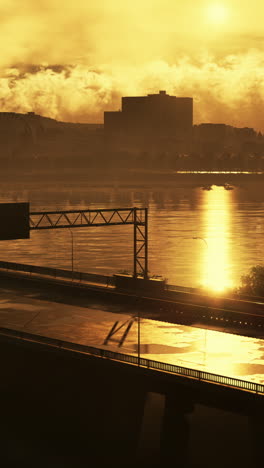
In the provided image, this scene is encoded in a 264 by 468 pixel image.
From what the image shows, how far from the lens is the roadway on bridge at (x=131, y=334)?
59750 mm

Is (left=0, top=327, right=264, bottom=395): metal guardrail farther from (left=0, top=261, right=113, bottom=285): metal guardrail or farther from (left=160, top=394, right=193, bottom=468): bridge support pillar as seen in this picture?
(left=0, top=261, right=113, bottom=285): metal guardrail

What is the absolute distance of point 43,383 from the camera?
56.2 metres

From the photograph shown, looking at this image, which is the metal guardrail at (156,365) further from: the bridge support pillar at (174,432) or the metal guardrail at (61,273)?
the metal guardrail at (61,273)

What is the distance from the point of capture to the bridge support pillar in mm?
47719

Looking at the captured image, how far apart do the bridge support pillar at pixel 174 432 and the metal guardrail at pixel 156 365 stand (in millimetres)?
1576

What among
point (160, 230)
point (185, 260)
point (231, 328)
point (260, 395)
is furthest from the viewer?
point (160, 230)

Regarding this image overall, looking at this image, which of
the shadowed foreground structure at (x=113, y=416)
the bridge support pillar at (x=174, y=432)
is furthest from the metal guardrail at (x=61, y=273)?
the bridge support pillar at (x=174, y=432)

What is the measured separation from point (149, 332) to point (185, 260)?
75287mm

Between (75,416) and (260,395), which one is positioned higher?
(260,395)

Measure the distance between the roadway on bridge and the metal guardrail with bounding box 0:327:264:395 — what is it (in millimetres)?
8052

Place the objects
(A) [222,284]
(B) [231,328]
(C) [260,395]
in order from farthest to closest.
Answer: (A) [222,284] < (B) [231,328] < (C) [260,395]

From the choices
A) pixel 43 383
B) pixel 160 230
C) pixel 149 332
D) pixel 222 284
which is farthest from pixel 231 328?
pixel 160 230

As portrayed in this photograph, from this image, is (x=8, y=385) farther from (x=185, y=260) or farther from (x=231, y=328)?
(x=185, y=260)

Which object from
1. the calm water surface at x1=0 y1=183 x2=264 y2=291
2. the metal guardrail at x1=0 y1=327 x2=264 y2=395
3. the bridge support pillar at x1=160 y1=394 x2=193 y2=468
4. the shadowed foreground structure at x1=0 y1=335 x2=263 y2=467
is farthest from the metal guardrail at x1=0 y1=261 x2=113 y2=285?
the bridge support pillar at x1=160 y1=394 x2=193 y2=468
